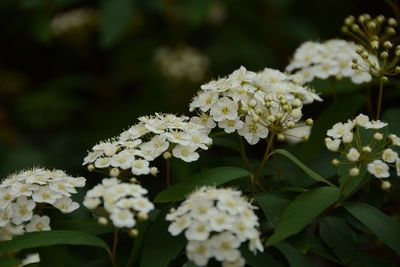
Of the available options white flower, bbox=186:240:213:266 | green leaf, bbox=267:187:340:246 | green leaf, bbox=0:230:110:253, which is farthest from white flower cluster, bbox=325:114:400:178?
green leaf, bbox=0:230:110:253

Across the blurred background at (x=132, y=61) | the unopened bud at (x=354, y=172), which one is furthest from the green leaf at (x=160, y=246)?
the blurred background at (x=132, y=61)

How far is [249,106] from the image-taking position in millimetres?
2516

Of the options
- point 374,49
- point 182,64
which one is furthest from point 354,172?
point 182,64

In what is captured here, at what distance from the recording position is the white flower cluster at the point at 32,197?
237 centimetres

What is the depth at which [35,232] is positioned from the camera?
7.35 ft

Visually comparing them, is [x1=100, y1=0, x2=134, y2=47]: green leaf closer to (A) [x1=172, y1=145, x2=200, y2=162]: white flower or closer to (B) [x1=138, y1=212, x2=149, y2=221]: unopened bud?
(A) [x1=172, y1=145, x2=200, y2=162]: white flower

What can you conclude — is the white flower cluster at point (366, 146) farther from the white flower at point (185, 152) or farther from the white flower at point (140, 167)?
the white flower at point (140, 167)

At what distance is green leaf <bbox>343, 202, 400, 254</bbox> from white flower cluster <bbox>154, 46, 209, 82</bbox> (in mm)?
3261

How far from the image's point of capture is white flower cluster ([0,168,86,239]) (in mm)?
2369

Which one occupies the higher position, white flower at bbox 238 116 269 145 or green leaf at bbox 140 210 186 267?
white flower at bbox 238 116 269 145

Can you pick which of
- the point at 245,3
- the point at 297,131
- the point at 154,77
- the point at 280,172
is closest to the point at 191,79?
the point at 154,77

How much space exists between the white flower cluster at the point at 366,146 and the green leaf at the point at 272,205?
25 centimetres

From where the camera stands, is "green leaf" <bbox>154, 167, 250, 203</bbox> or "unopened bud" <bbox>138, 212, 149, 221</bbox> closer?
"unopened bud" <bbox>138, 212, 149, 221</bbox>

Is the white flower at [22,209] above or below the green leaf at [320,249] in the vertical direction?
above
